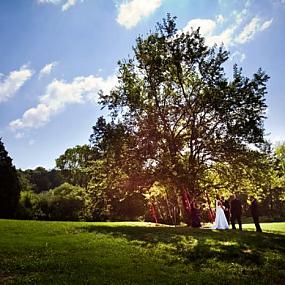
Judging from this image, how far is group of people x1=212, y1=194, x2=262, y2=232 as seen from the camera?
A: 32.2m

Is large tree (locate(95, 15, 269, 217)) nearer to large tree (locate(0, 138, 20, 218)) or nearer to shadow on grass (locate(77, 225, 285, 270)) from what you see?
shadow on grass (locate(77, 225, 285, 270))

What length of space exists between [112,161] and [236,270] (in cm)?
2062

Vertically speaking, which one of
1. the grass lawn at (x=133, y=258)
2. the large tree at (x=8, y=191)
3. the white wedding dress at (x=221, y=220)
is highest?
the large tree at (x=8, y=191)

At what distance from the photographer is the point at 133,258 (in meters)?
18.1

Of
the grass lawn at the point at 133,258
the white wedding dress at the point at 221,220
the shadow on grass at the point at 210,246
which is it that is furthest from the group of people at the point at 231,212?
the grass lawn at the point at 133,258

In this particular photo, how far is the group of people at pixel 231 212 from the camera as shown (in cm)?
3222

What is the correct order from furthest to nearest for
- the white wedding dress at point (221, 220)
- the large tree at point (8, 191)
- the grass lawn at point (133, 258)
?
1. the large tree at point (8, 191)
2. the white wedding dress at point (221, 220)
3. the grass lawn at point (133, 258)

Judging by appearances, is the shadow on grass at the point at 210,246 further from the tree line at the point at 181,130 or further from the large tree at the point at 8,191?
the large tree at the point at 8,191

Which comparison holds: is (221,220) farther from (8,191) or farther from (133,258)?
(8,191)

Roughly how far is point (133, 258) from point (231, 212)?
18402mm

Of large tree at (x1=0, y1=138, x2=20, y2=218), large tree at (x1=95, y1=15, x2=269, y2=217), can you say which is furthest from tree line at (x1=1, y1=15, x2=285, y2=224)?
large tree at (x1=0, y1=138, x2=20, y2=218)

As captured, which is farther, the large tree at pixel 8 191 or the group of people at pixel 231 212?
the large tree at pixel 8 191

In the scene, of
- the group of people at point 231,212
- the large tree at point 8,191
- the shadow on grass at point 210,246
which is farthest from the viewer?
the large tree at point 8,191

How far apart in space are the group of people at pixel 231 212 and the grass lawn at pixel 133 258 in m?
5.98
